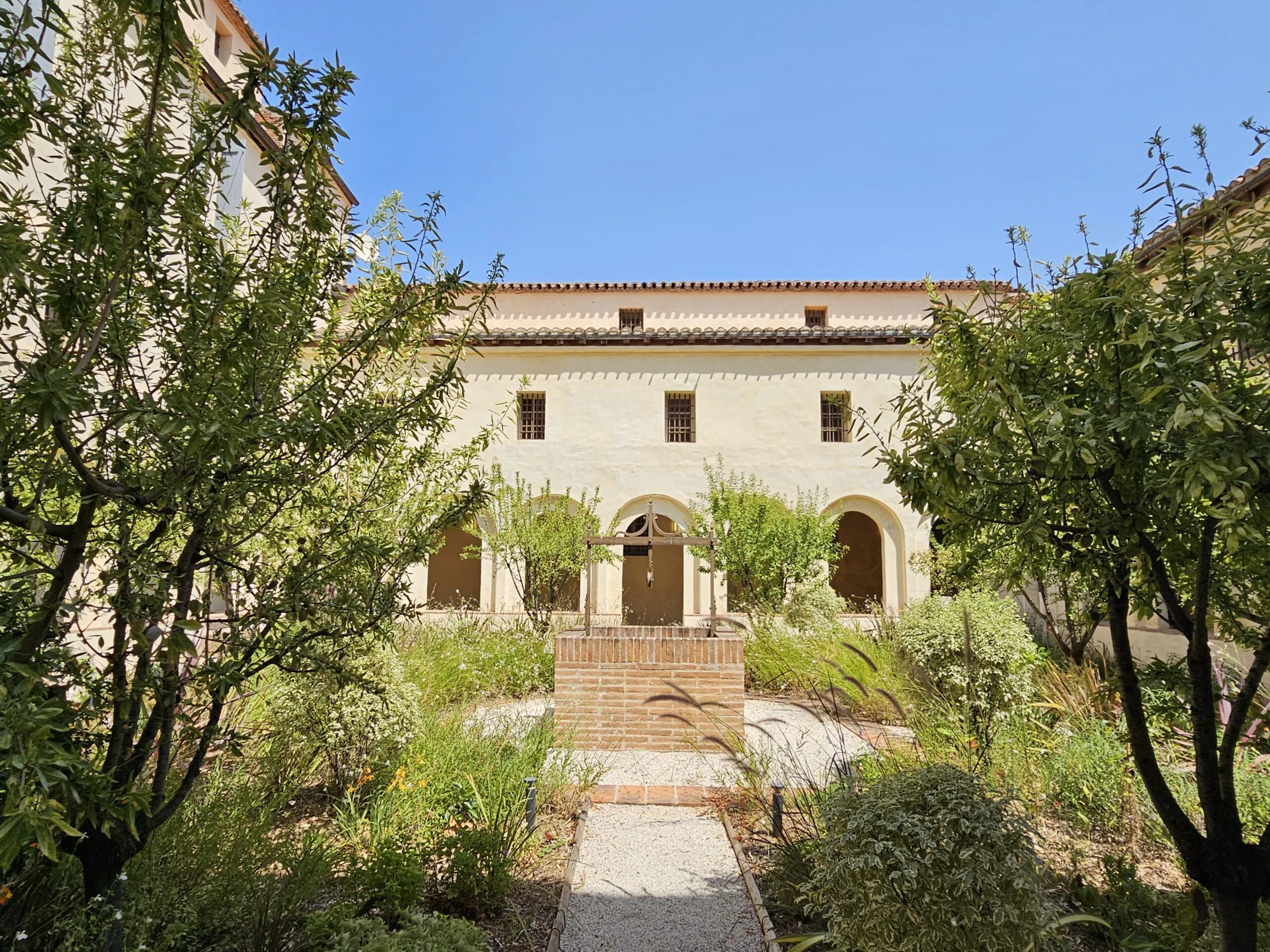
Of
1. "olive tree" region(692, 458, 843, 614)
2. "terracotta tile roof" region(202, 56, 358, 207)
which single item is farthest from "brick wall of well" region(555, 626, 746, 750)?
"olive tree" region(692, 458, 843, 614)

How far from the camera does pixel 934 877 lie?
9.83 ft

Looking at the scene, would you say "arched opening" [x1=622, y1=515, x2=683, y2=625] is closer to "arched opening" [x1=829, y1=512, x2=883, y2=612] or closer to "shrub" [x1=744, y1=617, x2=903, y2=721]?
"arched opening" [x1=829, y1=512, x2=883, y2=612]

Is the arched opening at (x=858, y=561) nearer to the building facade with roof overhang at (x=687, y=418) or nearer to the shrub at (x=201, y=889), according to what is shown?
the building facade with roof overhang at (x=687, y=418)

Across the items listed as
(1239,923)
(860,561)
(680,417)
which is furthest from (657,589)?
(1239,923)

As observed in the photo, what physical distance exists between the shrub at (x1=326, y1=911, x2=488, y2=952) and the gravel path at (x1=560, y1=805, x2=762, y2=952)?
2.76 feet

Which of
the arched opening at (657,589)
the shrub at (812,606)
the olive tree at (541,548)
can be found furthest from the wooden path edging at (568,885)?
the arched opening at (657,589)

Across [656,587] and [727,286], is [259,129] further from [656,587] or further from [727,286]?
[656,587]

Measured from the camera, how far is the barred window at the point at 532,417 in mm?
18562

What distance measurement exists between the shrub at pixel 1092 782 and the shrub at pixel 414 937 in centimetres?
435

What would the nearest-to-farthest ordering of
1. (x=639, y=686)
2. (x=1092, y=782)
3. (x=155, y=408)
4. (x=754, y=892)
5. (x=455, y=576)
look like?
(x=155, y=408)
(x=754, y=892)
(x=1092, y=782)
(x=639, y=686)
(x=455, y=576)

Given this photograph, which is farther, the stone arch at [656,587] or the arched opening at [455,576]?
the arched opening at [455,576]

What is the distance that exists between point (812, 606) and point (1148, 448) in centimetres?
1140

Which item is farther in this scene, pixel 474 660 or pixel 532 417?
pixel 532 417

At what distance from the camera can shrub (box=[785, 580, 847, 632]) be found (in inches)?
506
